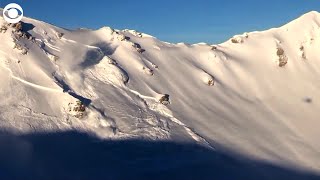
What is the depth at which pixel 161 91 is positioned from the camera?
37594mm

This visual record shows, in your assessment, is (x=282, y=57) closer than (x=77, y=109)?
No

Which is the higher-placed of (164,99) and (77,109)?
(164,99)

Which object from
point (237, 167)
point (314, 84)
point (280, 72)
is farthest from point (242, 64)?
point (237, 167)

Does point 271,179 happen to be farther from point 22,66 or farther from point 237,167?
point 22,66

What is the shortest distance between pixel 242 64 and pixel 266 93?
4.71 m

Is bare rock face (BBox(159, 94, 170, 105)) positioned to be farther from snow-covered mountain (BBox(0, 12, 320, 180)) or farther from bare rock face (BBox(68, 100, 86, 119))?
bare rock face (BBox(68, 100, 86, 119))

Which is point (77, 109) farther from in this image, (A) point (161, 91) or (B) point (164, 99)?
(A) point (161, 91)

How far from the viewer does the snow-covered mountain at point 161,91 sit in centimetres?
3102

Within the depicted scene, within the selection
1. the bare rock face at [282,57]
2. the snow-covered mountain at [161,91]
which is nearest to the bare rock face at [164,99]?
the snow-covered mountain at [161,91]

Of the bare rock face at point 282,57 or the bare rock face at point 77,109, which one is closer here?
the bare rock face at point 77,109

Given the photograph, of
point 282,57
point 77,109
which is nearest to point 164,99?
point 77,109

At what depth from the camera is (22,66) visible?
33.0 meters

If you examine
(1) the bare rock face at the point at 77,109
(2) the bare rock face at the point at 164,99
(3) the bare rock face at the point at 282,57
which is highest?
(3) the bare rock face at the point at 282,57

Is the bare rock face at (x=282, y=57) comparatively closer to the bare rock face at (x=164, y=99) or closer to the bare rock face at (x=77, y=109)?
the bare rock face at (x=164, y=99)
